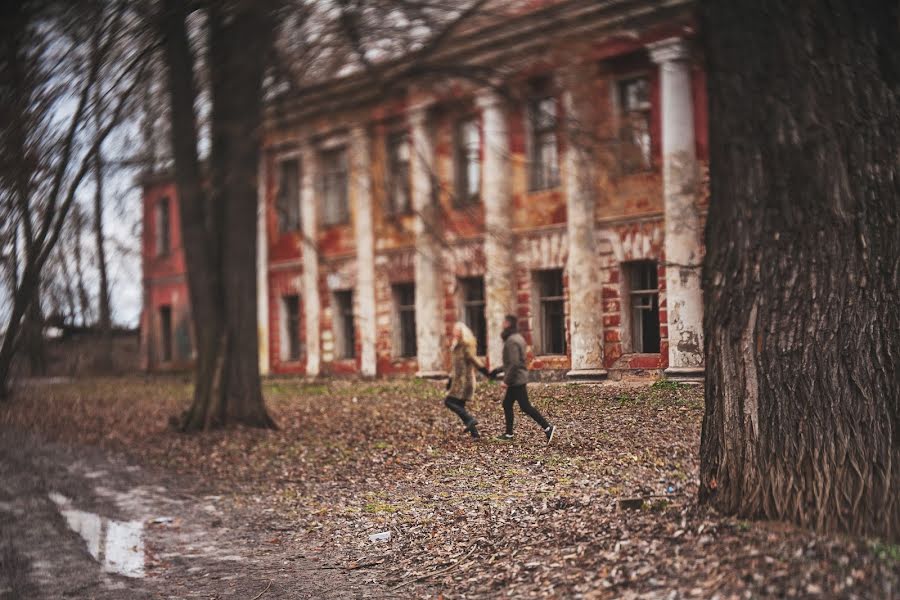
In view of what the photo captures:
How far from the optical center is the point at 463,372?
24.7 ft

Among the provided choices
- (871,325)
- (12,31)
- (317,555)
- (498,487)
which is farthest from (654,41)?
(317,555)

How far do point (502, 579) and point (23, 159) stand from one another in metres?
4.02

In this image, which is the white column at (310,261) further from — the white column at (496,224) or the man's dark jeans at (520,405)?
the man's dark jeans at (520,405)

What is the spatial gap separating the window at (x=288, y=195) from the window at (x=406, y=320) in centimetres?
174

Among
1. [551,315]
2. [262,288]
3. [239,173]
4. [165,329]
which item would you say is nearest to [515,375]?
[551,315]

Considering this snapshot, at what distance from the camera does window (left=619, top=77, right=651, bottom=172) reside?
6980mm

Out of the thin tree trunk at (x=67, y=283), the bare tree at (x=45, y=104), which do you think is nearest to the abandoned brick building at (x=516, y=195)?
the thin tree trunk at (x=67, y=283)

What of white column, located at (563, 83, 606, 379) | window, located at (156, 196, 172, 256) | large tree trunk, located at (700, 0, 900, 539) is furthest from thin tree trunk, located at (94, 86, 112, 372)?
large tree trunk, located at (700, 0, 900, 539)

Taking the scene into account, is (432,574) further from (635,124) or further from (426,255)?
(635,124)

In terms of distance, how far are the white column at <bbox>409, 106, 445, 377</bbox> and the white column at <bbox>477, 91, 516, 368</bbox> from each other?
50 centimetres

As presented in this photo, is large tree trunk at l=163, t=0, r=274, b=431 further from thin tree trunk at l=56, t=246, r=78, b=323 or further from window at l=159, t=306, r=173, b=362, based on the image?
thin tree trunk at l=56, t=246, r=78, b=323

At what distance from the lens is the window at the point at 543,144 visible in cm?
785

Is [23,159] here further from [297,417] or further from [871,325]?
[297,417]

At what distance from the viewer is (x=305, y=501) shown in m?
9.77
